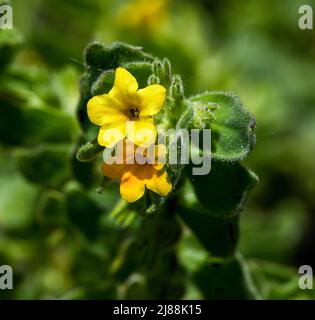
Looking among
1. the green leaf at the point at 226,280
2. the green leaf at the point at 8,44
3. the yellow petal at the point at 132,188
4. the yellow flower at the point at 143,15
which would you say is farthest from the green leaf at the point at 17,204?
the yellow petal at the point at 132,188

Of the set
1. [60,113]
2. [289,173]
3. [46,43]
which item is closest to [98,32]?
[46,43]

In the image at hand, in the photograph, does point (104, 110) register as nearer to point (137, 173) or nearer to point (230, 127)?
point (137, 173)

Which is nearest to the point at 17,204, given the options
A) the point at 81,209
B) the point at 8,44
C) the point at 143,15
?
the point at 81,209

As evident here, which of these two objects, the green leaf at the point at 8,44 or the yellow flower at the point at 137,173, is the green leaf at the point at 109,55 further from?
the green leaf at the point at 8,44

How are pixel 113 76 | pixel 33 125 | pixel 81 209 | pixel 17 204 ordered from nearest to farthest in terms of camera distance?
pixel 113 76
pixel 81 209
pixel 33 125
pixel 17 204

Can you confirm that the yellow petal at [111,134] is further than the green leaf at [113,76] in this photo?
No

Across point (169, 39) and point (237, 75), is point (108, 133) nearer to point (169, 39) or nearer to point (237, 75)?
point (169, 39)

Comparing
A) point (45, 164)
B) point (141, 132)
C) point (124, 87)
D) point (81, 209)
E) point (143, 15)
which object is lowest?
point (141, 132)
